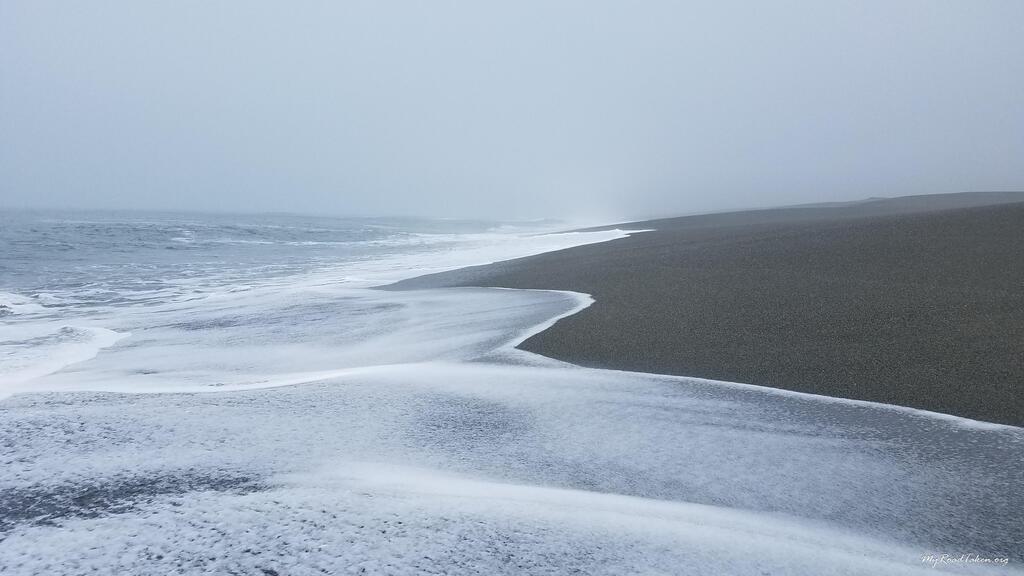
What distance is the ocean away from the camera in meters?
1.93

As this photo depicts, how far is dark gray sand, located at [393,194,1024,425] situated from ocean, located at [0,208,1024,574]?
17.0 inches

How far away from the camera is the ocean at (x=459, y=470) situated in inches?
75.9

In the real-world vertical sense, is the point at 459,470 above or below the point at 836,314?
below

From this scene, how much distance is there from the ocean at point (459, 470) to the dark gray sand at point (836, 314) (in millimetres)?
431

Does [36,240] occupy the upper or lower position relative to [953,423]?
upper

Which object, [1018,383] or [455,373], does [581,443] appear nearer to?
[455,373]

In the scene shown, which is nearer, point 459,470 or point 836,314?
point 459,470

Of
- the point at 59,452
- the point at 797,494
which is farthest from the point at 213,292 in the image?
the point at 797,494

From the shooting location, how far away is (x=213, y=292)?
10.0 metres

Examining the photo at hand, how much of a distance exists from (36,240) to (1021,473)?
25.0 meters

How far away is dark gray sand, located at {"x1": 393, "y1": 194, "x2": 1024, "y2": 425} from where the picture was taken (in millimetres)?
4055

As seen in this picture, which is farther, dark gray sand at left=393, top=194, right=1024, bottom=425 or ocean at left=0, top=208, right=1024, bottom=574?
dark gray sand at left=393, top=194, right=1024, bottom=425

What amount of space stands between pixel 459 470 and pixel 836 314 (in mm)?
4309

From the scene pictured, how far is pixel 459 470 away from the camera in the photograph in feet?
8.79
